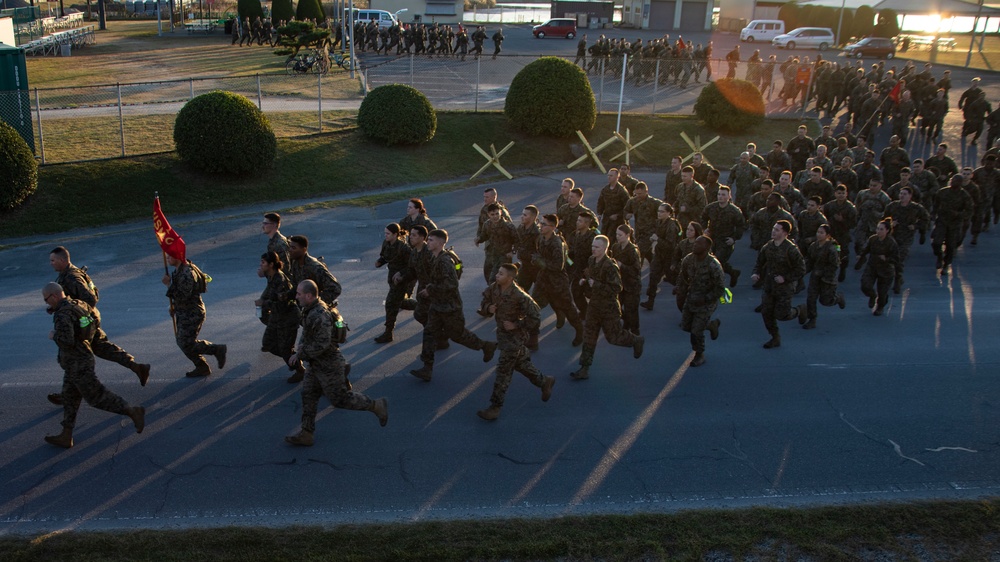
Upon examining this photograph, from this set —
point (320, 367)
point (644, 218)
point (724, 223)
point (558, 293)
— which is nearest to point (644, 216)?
point (644, 218)

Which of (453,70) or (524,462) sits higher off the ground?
(453,70)

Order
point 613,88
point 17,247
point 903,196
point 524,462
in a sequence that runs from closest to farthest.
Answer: point 524,462, point 903,196, point 17,247, point 613,88

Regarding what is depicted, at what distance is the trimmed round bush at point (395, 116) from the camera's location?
2020cm

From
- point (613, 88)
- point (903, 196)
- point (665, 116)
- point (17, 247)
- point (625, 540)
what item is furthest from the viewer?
point (613, 88)

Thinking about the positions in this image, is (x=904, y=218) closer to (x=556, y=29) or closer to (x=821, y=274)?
(x=821, y=274)

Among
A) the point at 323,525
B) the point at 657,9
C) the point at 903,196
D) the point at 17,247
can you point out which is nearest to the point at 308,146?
the point at 17,247

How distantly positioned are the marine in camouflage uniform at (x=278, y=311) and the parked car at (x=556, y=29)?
44.9m

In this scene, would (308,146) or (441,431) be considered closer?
(441,431)

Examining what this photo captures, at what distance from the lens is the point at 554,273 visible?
33.2 ft

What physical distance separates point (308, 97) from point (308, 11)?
2406cm

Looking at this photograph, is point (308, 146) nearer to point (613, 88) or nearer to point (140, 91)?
point (140, 91)

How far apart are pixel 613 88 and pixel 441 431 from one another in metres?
24.0

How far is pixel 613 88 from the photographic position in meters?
30.0

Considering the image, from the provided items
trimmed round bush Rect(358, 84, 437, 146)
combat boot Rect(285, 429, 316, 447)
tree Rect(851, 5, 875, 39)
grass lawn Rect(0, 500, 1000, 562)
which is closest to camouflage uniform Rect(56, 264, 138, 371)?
combat boot Rect(285, 429, 316, 447)
